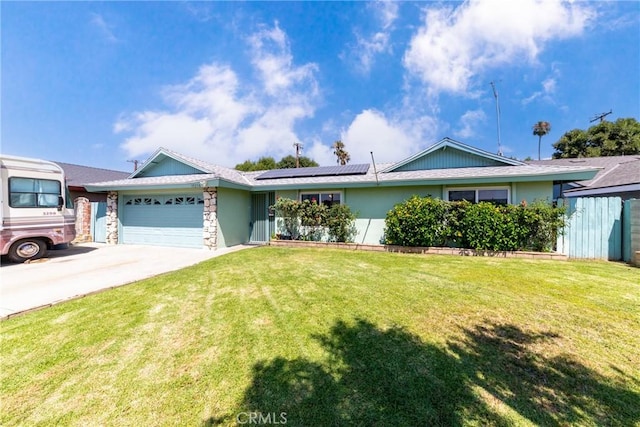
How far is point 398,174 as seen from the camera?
1080 cm

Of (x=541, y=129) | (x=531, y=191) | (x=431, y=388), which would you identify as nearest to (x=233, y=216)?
(x=431, y=388)

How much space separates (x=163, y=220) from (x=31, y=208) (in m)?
4.09

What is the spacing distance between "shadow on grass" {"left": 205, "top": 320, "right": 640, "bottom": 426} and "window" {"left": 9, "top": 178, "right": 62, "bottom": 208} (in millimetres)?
10272

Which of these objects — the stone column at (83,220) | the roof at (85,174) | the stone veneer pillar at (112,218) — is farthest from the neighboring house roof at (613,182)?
the roof at (85,174)

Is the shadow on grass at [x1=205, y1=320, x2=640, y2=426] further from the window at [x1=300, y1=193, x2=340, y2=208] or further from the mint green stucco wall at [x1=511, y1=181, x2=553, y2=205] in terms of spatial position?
the window at [x1=300, y1=193, x2=340, y2=208]

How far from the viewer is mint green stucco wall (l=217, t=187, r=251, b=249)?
423 inches

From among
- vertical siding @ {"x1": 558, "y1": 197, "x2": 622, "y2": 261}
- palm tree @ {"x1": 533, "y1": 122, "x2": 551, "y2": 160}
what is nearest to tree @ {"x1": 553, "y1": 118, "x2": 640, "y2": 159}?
palm tree @ {"x1": 533, "y1": 122, "x2": 551, "y2": 160}

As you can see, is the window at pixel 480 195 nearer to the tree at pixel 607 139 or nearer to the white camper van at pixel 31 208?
the white camper van at pixel 31 208

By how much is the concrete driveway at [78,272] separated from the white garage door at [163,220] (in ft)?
2.73

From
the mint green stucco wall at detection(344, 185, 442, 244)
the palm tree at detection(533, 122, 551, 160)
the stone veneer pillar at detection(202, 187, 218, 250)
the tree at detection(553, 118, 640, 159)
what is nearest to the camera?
the mint green stucco wall at detection(344, 185, 442, 244)

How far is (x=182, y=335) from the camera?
339 cm

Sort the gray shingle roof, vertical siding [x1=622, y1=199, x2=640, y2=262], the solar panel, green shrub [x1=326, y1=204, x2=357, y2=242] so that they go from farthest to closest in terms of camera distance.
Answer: the solar panel → green shrub [x1=326, y1=204, x2=357, y2=242] → the gray shingle roof → vertical siding [x1=622, y1=199, x2=640, y2=262]

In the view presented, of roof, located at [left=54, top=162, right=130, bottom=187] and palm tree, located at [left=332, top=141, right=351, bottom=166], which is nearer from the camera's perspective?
roof, located at [left=54, top=162, right=130, bottom=187]

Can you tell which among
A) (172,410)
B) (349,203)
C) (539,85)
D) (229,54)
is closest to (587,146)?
(539,85)
